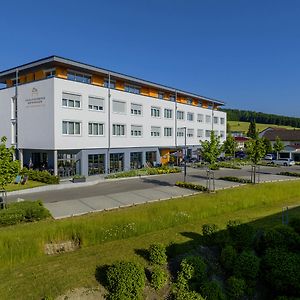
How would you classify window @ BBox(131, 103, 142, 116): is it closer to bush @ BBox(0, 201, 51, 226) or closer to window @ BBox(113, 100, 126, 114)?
window @ BBox(113, 100, 126, 114)

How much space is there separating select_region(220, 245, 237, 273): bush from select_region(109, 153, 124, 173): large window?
30072mm

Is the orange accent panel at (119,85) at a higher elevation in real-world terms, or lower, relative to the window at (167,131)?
higher

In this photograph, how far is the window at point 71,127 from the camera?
3256cm

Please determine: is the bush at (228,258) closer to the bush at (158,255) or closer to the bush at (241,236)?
the bush at (241,236)

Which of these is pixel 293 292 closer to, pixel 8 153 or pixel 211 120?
pixel 8 153

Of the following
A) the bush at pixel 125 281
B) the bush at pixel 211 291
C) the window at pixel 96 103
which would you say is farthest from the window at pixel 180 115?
the bush at pixel 125 281

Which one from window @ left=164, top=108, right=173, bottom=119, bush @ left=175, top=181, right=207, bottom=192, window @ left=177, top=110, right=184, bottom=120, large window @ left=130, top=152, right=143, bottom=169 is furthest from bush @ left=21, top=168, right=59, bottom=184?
window @ left=177, top=110, right=184, bottom=120

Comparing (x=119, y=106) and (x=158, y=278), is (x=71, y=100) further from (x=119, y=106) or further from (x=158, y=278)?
(x=158, y=278)

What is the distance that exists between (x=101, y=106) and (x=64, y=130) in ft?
19.5

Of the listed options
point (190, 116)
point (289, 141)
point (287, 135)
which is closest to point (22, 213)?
→ point (190, 116)

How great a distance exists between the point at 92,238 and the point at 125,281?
174 inches

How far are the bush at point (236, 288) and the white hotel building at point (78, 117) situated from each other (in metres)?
26.0

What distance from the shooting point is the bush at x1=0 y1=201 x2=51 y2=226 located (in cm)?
1461

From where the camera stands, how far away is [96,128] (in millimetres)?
36156
